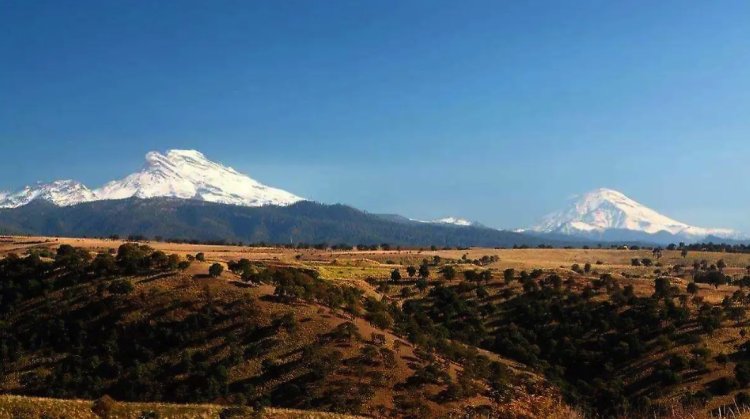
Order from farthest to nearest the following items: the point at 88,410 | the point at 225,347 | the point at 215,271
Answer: the point at 215,271 < the point at 225,347 < the point at 88,410

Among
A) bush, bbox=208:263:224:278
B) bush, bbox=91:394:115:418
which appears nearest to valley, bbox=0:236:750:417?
bush, bbox=208:263:224:278

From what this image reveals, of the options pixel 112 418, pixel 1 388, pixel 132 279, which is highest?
pixel 132 279

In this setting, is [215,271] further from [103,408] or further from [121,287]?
[103,408]

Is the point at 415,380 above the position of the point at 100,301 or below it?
below

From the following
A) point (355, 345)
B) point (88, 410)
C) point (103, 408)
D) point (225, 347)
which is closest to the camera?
point (88, 410)

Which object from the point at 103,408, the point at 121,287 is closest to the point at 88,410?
the point at 103,408

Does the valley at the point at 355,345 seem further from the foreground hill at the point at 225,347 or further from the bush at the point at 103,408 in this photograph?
the bush at the point at 103,408

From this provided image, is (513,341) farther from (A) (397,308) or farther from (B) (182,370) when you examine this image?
(B) (182,370)

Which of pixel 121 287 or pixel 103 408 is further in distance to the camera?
pixel 121 287

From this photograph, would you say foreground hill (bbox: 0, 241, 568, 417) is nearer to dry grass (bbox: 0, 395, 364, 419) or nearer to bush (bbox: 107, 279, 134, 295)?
bush (bbox: 107, 279, 134, 295)

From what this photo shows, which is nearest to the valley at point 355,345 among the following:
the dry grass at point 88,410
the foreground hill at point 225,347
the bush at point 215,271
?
the foreground hill at point 225,347

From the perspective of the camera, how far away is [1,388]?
63.8 m

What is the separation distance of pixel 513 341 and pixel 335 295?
86.3 feet

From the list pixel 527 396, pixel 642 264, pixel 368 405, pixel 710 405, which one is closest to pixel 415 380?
pixel 368 405
